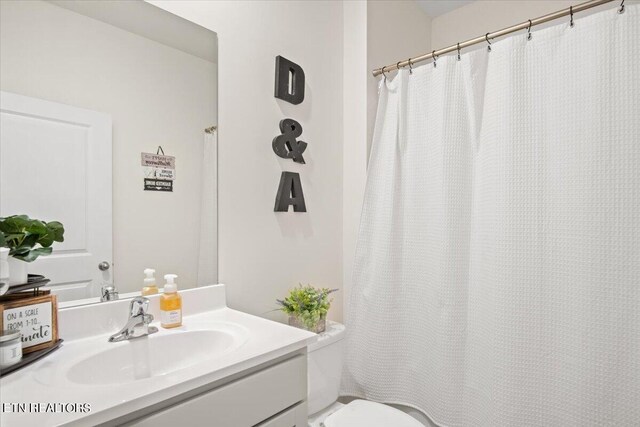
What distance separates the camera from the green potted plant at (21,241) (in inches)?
32.5

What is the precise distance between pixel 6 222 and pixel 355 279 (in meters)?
1.40

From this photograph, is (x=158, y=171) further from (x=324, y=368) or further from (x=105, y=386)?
(x=324, y=368)

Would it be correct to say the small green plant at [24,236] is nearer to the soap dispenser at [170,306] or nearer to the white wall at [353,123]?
the soap dispenser at [170,306]

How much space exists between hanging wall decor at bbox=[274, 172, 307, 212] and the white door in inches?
26.8

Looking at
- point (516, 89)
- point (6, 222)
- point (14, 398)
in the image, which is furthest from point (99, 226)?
point (516, 89)

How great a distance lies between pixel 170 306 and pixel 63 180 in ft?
1.57

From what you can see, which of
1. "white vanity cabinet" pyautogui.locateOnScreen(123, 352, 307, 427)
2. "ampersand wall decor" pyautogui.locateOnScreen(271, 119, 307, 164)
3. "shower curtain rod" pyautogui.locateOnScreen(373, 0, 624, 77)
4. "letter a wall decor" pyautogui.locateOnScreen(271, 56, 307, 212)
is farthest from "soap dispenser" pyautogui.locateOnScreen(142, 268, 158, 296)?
"shower curtain rod" pyautogui.locateOnScreen(373, 0, 624, 77)

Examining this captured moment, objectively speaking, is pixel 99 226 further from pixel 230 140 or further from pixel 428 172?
pixel 428 172

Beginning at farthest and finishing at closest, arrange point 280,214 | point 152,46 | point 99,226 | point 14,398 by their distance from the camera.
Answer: point 280,214
point 152,46
point 99,226
point 14,398

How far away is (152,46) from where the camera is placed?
1.19m

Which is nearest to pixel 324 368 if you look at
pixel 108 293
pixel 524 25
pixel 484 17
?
pixel 108 293

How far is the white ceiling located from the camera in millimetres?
2268

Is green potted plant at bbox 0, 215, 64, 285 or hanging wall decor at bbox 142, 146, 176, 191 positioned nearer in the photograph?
green potted plant at bbox 0, 215, 64, 285

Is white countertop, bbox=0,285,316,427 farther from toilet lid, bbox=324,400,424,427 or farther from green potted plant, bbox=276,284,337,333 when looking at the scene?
toilet lid, bbox=324,400,424,427
